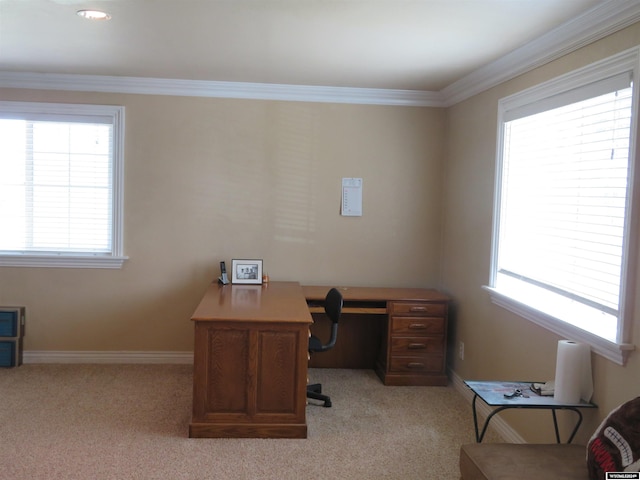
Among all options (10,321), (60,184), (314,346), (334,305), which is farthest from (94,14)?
(10,321)

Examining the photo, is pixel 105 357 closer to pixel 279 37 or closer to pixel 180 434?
pixel 180 434

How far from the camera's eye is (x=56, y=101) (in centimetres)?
482

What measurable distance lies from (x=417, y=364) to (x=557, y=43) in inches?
103

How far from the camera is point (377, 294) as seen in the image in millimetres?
4758

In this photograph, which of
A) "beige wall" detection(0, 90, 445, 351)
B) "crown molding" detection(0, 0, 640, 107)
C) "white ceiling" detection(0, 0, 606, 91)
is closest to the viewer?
"white ceiling" detection(0, 0, 606, 91)

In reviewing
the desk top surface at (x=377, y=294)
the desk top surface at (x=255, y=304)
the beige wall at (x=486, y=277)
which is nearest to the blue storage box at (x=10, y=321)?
the desk top surface at (x=255, y=304)

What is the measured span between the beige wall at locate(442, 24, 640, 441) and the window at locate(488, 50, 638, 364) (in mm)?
84

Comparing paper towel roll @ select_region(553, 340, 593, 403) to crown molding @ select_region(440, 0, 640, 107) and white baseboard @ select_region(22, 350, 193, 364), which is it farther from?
white baseboard @ select_region(22, 350, 193, 364)

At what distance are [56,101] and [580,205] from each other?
410 centimetres

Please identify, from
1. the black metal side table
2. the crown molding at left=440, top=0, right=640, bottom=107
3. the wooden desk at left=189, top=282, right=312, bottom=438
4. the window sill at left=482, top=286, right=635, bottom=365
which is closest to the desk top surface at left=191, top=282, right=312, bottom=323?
the wooden desk at left=189, top=282, right=312, bottom=438

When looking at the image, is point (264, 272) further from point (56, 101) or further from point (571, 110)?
point (571, 110)

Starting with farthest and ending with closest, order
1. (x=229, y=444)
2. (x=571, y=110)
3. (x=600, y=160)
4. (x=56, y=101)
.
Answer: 1. (x=56, y=101)
2. (x=229, y=444)
3. (x=571, y=110)
4. (x=600, y=160)

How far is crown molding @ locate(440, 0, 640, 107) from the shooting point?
103 inches

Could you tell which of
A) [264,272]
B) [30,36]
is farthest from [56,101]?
[264,272]
